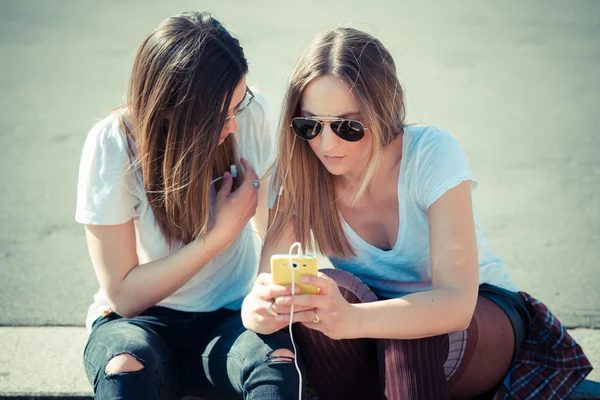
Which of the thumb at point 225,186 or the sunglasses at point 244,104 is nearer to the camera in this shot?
the sunglasses at point 244,104

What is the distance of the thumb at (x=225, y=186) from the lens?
303 centimetres

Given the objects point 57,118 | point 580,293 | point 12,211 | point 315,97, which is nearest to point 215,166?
point 315,97

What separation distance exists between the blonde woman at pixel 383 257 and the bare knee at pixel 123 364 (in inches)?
14.8

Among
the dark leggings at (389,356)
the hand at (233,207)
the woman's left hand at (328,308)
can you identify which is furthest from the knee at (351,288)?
the hand at (233,207)

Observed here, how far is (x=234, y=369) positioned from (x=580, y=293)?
2.10 metres

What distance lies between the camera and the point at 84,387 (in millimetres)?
3199

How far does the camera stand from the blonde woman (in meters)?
2.51

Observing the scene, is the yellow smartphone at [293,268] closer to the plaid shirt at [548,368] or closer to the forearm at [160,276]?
the forearm at [160,276]

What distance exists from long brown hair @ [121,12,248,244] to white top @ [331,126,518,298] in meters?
0.59

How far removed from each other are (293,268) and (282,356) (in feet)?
1.04

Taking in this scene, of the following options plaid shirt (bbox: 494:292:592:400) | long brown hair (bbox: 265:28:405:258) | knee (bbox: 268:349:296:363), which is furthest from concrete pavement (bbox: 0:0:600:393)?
knee (bbox: 268:349:296:363)

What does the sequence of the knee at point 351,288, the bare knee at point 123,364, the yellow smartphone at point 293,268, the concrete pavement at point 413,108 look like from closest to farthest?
the yellow smartphone at point 293,268, the bare knee at point 123,364, the knee at point 351,288, the concrete pavement at point 413,108

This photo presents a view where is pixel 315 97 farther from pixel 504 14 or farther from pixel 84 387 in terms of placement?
pixel 504 14

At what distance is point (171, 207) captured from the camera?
2.92 meters
